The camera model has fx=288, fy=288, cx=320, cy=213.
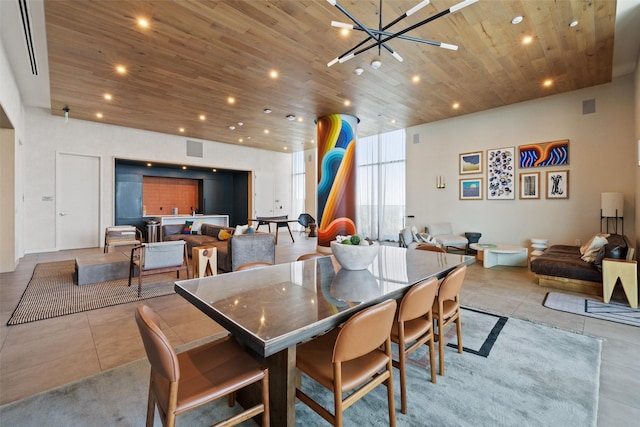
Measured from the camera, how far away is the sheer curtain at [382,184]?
859cm

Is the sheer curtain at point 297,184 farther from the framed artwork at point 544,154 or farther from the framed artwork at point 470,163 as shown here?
the framed artwork at point 544,154

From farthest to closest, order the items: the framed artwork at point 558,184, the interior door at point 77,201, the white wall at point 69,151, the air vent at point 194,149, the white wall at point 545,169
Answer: the air vent at point 194,149, the interior door at point 77,201, the white wall at point 69,151, the framed artwork at point 558,184, the white wall at point 545,169

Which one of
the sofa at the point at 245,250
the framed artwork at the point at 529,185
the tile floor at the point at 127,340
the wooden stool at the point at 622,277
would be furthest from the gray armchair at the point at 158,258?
the framed artwork at the point at 529,185

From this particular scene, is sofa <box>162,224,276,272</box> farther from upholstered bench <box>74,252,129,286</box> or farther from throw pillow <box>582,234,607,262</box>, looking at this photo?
throw pillow <box>582,234,607,262</box>

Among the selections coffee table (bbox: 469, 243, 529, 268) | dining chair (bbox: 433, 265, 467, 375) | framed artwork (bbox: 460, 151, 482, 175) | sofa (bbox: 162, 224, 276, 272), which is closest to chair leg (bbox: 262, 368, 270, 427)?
dining chair (bbox: 433, 265, 467, 375)

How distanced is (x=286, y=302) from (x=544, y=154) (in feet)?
22.0

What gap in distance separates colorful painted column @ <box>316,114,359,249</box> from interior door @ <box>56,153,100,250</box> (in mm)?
5998

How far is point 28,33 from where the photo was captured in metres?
3.62

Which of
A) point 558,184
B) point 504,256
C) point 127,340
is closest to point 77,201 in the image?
point 127,340

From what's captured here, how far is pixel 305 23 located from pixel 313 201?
8.19m

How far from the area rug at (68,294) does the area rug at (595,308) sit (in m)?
4.90

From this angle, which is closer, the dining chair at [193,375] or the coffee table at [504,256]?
the dining chair at [193,375]

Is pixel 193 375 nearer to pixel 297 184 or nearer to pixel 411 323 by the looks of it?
pixel 411 323

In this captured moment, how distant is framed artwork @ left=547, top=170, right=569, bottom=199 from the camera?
18.5 feet
